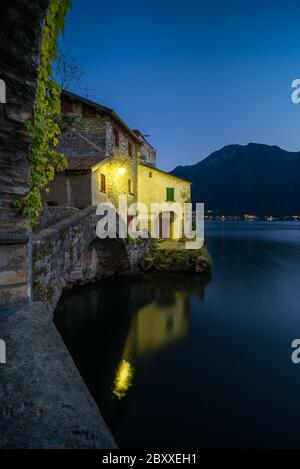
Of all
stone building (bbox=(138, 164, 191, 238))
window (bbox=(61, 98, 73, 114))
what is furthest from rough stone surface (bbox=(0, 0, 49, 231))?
stone building (bbox=(138, 164, 191, 238))

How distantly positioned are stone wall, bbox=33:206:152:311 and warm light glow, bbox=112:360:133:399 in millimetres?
3070

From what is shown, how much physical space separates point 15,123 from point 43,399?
2.67 metres

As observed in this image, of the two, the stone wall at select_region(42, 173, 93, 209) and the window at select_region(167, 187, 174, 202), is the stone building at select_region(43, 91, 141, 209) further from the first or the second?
the window at select_region(167, 187, 174, 202)

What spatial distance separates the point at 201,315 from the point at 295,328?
409cm

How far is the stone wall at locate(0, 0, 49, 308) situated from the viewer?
2.18 metres

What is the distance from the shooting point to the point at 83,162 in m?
16.2

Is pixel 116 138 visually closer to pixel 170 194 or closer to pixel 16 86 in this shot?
pixel 170 194

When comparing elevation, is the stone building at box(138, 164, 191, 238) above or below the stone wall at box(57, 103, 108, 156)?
below

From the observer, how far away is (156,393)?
6824 mm

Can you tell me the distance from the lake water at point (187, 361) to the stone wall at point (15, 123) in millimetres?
4734

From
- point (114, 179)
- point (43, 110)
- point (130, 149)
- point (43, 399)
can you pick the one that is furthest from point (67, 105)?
point (43, 399)

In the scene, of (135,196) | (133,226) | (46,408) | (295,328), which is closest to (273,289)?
(295,328)

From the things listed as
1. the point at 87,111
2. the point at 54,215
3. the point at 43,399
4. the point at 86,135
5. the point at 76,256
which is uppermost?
the point at 87,111
